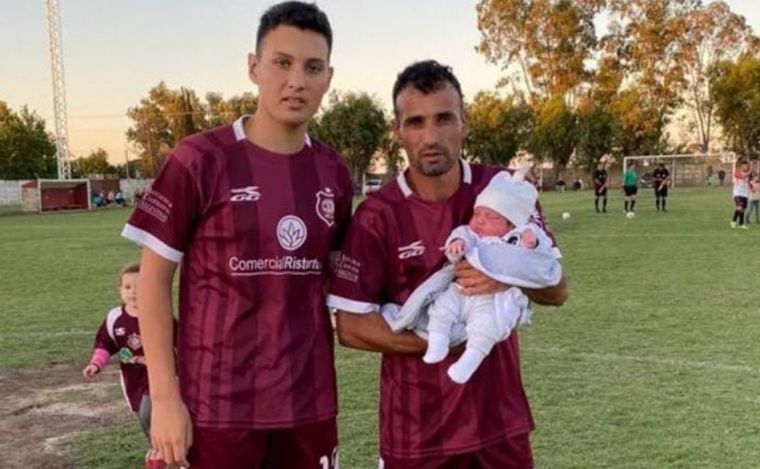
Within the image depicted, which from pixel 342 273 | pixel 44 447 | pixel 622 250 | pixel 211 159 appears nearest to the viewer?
pixel 211 159

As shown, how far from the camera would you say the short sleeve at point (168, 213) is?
2.44m

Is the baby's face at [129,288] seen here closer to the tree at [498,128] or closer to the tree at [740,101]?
the tree at [740,101]

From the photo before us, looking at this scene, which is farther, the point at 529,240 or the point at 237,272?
the point at 529,240

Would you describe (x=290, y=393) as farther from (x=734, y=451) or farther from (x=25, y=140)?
(x=25, y=140)

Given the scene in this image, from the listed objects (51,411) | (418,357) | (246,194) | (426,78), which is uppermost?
(426,78)

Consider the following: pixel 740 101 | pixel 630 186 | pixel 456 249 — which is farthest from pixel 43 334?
pixel 740 101

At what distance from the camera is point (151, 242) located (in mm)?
2443

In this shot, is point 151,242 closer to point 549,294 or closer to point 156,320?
point 156,320

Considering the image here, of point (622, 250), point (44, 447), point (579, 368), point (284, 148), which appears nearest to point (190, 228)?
point (284, 148)

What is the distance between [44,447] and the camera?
525 cm

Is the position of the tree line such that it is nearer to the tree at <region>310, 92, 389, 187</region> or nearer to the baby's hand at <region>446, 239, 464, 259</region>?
the tree at <region>310, 92, 389, 187</region>

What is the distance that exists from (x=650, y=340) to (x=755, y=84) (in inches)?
2197

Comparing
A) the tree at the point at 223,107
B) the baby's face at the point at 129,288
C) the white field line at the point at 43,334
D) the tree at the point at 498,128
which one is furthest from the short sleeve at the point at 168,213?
the tree at the point at 223,107

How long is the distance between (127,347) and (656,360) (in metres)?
4.51
